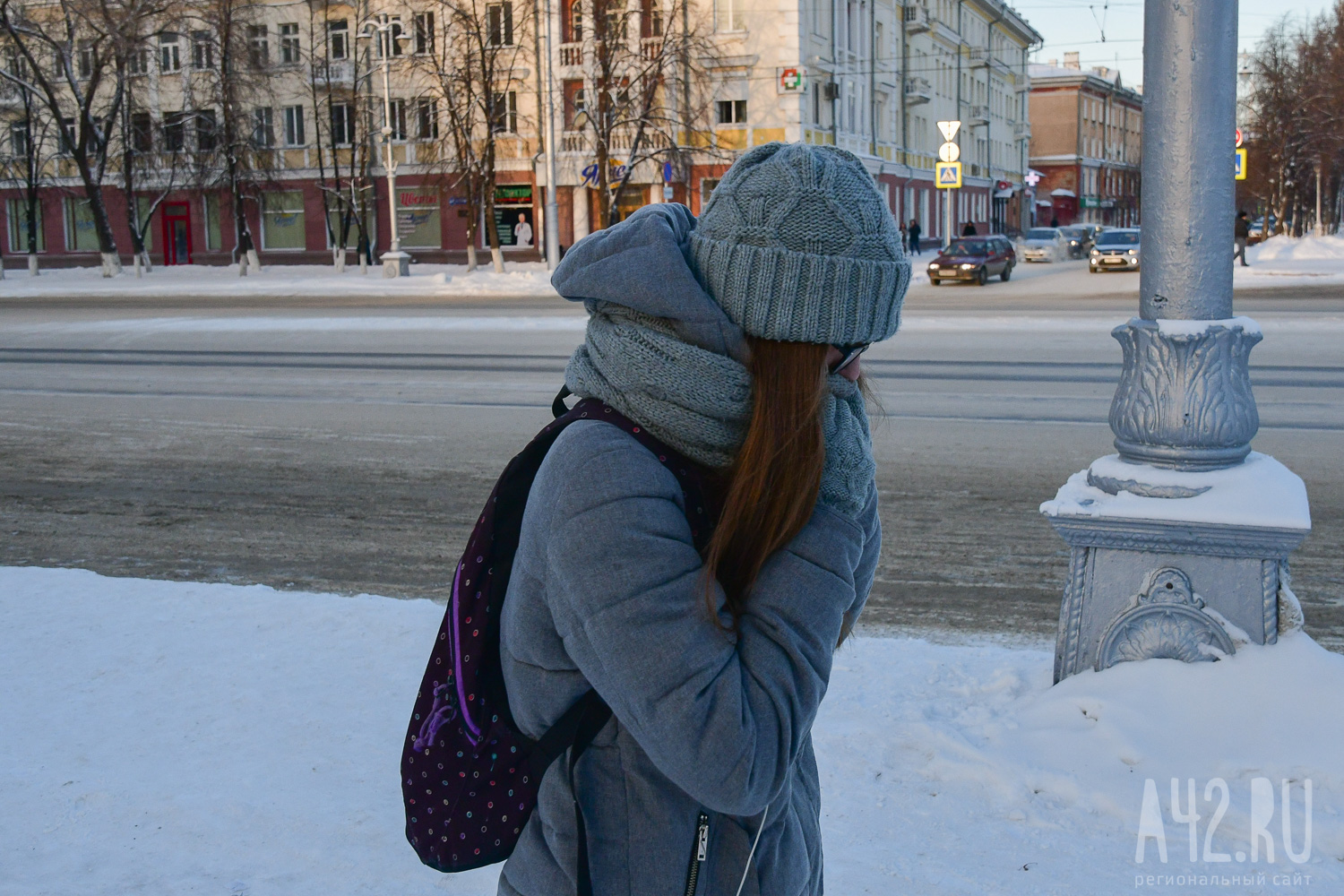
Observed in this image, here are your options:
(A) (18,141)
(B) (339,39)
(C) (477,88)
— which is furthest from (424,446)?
(A) (18,141)

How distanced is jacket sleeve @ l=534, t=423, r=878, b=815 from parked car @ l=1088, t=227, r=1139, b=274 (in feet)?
119

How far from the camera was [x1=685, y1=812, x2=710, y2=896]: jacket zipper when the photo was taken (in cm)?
144

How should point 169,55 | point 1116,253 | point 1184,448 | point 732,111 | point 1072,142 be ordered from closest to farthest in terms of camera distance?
point 1184,448
point 1116,253
point 732,111
point 169,55
point 1072,142

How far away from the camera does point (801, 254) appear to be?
1389mm

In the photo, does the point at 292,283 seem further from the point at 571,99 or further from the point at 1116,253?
the point at 1116,253

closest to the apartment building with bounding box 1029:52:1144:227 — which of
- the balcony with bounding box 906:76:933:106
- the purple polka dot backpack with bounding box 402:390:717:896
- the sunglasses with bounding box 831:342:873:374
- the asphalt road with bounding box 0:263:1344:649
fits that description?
the balcony with bounding box 906:76:933:106

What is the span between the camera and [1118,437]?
12.6 feet

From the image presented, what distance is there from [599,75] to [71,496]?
32.5m

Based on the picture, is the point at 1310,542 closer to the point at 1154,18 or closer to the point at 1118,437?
the point at 1118,437

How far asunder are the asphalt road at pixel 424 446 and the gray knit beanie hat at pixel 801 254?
146 inches

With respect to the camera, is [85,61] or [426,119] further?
[426,119]

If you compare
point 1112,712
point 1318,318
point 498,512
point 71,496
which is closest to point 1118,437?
point 1112,712

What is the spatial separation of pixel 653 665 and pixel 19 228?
58.8 metres

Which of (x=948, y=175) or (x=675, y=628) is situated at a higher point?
(x=948, y=175)
